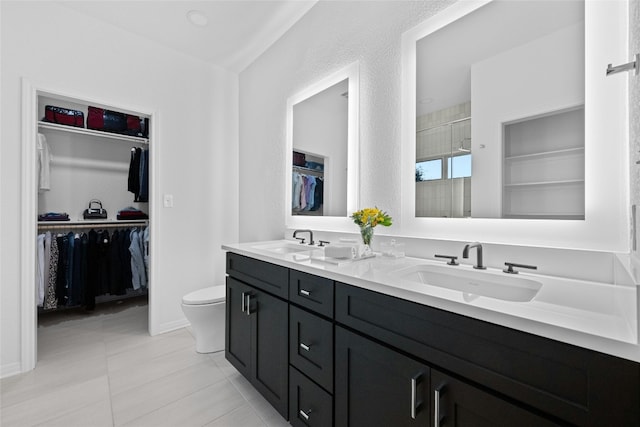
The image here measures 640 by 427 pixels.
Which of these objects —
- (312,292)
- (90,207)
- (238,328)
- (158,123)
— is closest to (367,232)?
(312,292)

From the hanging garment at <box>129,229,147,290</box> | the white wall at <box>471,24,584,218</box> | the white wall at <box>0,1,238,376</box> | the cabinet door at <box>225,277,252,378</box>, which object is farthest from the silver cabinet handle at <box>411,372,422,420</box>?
the hanging garment at <box>129,229,147,290</box>

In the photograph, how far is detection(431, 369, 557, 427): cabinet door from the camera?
666 millimetres

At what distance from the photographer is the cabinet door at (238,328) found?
1.71 m

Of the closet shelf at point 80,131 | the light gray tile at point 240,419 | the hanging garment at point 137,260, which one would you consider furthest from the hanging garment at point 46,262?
the light gray tile at point 240,419

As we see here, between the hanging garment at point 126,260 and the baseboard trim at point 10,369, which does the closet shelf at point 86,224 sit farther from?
the baseboard trim at point 10,369

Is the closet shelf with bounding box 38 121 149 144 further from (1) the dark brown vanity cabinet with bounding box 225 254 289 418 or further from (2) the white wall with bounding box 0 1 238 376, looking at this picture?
(1) the dark brown vanity cabinet with bounding box 225 254 289 418

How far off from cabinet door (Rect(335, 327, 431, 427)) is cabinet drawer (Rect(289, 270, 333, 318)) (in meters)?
0.11

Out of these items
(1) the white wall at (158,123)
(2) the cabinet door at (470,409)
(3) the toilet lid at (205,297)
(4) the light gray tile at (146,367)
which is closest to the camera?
(2) the cabinet door at (470,409)

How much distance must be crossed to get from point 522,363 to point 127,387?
85.9 inches

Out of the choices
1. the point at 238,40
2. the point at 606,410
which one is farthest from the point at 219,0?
the point at 606,410

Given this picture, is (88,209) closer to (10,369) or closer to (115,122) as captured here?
(115,122)

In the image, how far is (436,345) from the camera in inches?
32.5

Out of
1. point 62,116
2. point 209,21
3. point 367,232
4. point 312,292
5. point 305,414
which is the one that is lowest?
point 305,414

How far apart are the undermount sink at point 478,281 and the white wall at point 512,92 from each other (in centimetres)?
34
